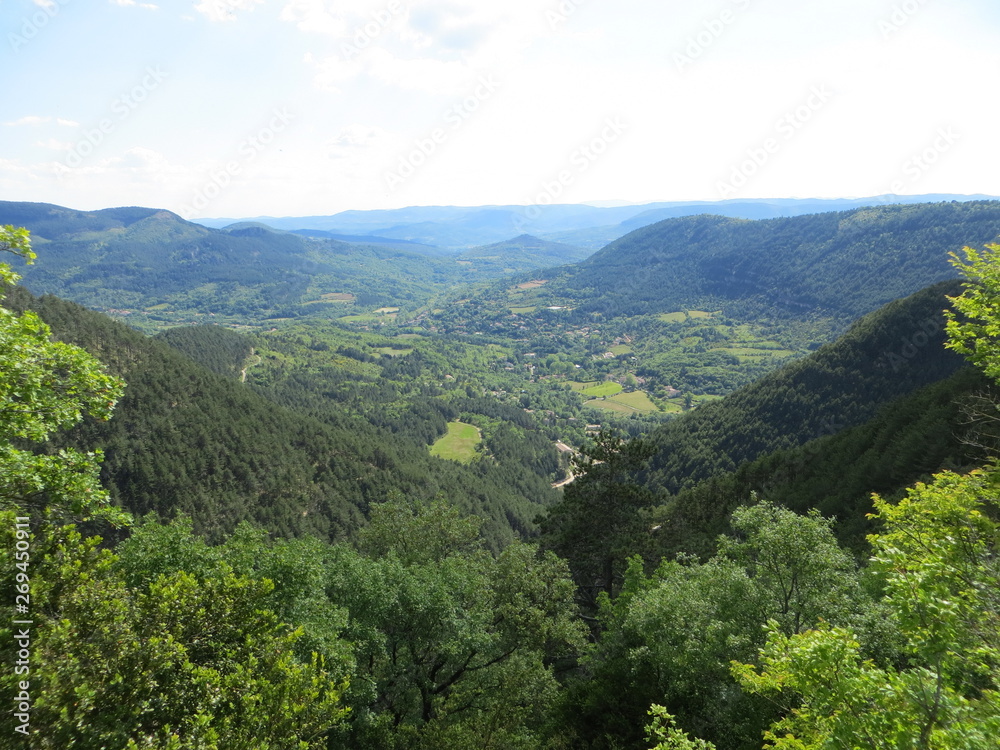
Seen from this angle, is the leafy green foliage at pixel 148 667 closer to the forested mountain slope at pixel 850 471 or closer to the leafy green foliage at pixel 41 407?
the leafy green foliage at pixel 41 407

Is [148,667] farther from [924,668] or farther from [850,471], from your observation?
[850,471]

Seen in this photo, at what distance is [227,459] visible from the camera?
4680 inches

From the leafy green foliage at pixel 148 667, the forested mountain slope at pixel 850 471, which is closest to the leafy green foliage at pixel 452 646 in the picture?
the leafy green foliage at pixel 148 667

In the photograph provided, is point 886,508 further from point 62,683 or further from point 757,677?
point 62,683

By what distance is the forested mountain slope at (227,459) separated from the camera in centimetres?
10719

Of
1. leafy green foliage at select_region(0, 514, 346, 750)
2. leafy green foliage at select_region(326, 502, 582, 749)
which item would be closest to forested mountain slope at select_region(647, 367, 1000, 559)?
leafy green foliage at select_region(326, 502, 582, 749)

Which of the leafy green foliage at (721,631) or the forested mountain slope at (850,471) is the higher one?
the leafy green foliage at (721,631)

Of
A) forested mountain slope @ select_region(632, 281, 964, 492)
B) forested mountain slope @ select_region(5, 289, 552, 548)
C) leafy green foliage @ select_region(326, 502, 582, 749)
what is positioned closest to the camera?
leafy green foliage @ select_region(326, 502, 582, 749)

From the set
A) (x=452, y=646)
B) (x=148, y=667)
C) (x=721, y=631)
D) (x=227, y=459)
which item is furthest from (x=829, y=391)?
(x=227, y=459)

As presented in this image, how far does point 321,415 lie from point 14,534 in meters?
183

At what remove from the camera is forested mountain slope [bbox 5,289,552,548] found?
107188mm

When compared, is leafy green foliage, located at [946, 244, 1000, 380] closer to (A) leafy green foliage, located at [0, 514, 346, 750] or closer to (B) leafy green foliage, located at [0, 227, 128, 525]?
(A) leafy green foliage, located at [0, 514, 346, 750]

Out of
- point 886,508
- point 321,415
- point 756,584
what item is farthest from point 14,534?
point 321,415

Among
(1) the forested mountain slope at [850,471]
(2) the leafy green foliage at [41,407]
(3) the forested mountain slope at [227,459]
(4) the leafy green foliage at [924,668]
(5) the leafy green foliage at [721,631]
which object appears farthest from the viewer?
(3) the forested mountain slope at [227,459]
